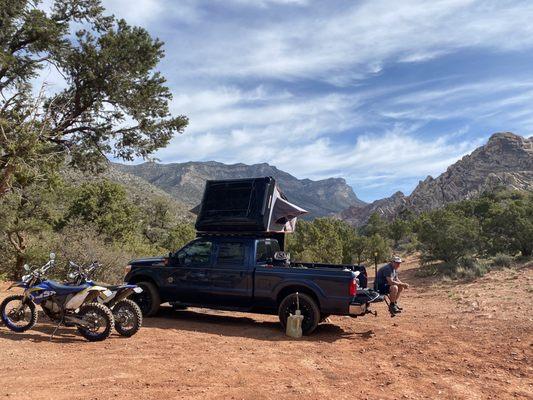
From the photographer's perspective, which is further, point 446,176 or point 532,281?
point 446,176

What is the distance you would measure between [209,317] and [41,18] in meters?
10.3

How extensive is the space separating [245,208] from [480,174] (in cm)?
11734

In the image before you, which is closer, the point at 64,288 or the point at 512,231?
the point at 64,288

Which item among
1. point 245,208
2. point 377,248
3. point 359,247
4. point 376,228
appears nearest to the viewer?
point 245,208

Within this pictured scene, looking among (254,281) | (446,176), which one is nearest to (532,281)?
(254,281)

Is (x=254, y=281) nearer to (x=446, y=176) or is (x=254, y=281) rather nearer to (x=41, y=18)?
(x=41, y=18)

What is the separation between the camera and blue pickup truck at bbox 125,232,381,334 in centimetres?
805

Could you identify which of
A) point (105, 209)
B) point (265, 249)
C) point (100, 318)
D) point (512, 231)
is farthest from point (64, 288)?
point (512, 231)

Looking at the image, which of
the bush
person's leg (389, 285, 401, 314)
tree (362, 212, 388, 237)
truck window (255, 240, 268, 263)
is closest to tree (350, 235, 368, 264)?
tree (362, 212, 388, 237)

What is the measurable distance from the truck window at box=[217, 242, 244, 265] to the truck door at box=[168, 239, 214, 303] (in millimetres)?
218

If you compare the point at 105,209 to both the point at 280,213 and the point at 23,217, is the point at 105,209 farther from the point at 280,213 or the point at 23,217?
the point at 280,213

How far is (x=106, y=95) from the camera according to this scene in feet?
48.3

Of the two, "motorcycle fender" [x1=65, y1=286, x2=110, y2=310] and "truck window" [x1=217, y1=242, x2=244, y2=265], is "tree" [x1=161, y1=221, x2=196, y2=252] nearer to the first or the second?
"truck window" [x1=217, y1=242, x2=244, y2=265]

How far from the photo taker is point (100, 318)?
6992 mm
